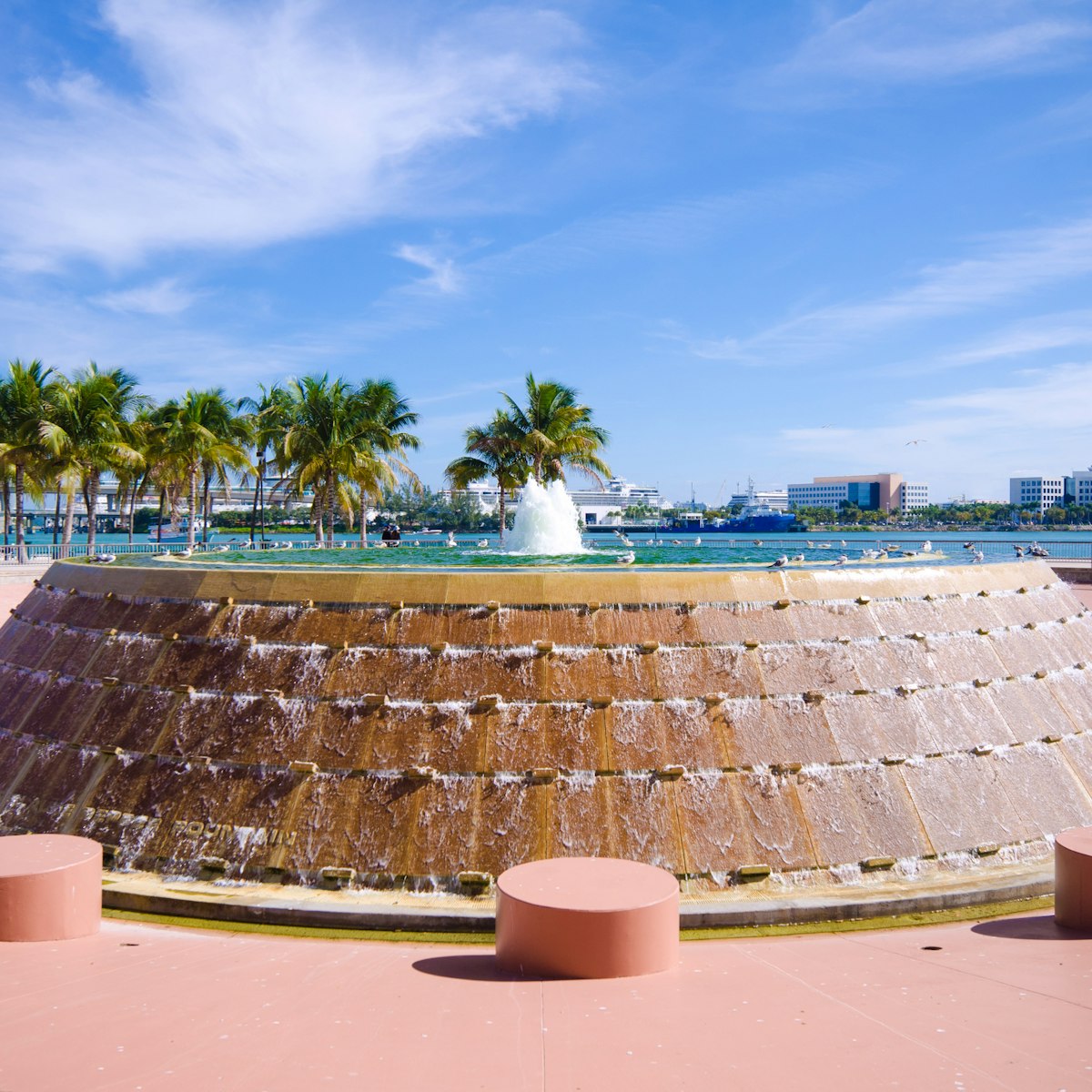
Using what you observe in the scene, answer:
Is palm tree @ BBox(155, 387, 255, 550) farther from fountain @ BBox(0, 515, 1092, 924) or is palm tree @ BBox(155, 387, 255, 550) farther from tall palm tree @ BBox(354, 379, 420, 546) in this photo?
fountain @ BBox(0, 515, 1092, 924)

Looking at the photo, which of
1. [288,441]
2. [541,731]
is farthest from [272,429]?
[541,731]

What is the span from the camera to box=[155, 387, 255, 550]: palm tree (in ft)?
137

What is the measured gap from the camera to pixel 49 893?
9820 mm

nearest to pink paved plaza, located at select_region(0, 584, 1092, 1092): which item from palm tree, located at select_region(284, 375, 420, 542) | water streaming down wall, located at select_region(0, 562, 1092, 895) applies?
water streaming down wall, located at select_region(0, 562, 1092, 895)

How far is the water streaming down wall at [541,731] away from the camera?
11305mm

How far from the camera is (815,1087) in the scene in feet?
22.4

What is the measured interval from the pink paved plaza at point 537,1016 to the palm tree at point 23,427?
121 feet

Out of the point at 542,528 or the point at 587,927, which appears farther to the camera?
the point at 542,528

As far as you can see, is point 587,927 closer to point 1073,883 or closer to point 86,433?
point 1073,883

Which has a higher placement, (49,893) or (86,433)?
(86,433)

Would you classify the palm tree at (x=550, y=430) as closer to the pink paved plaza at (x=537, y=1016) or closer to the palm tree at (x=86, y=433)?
the palm tree at (x=86, y=433)

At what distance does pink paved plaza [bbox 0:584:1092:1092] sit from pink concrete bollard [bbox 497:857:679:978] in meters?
0.15

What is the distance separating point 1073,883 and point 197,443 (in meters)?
39.0

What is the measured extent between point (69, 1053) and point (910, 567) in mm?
12387
